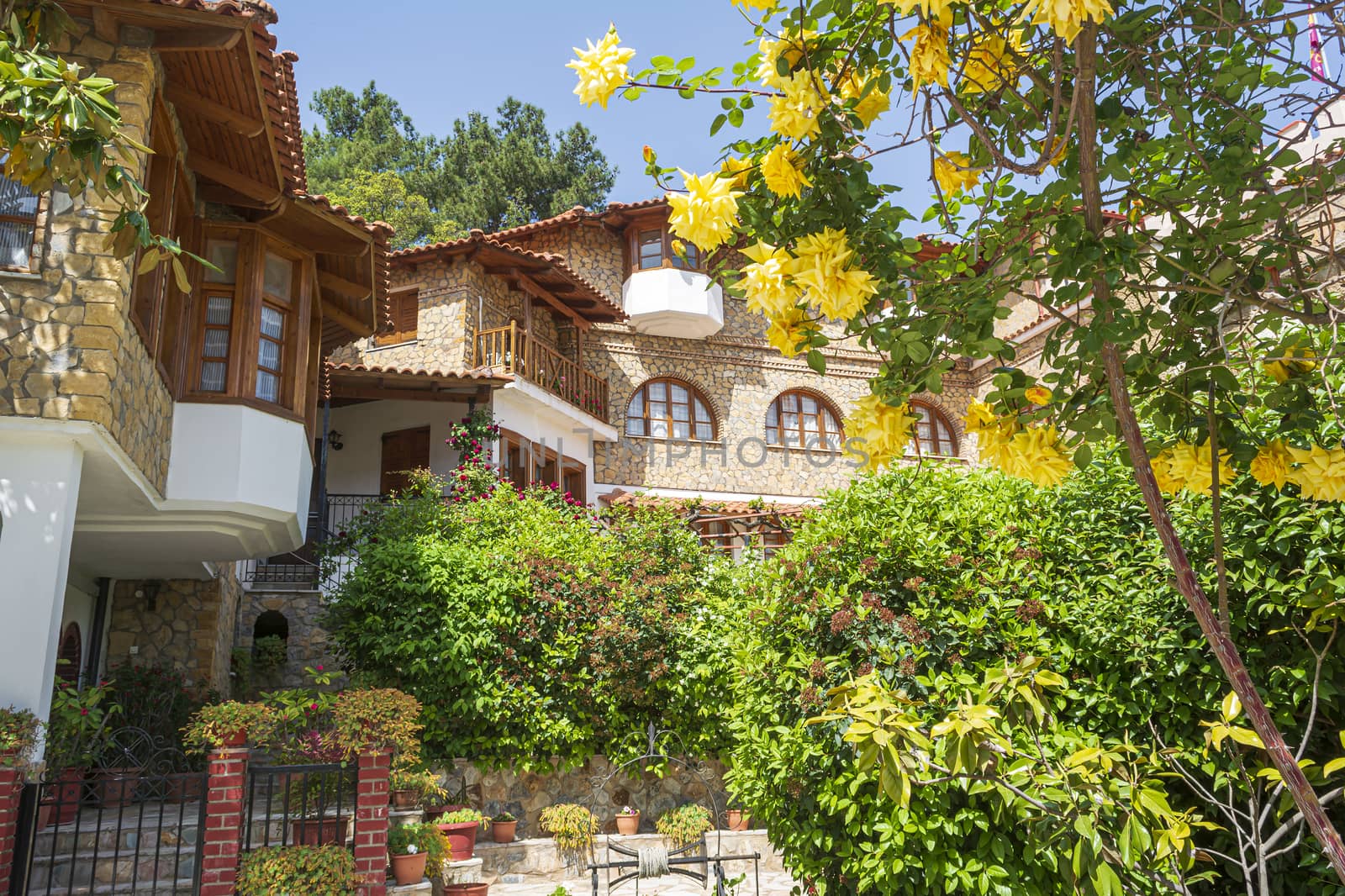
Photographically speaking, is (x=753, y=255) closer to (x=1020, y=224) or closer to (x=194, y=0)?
(x=1020, y=224)

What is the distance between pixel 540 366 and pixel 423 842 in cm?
1110

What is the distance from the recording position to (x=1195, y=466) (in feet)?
9.11

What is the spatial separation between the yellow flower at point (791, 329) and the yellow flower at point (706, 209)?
10.8 inches

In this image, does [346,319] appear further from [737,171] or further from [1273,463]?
[1273,463]

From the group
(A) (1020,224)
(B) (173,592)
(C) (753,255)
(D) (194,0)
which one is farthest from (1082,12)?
(B) (173,592)

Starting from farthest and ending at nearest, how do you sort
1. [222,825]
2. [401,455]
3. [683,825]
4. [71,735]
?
[401,455] → [683,825] → [71,735] → [222,825]

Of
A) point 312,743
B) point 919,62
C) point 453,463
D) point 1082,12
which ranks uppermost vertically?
point 453,463

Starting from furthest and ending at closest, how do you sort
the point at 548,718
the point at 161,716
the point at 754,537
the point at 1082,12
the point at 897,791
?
the point at 754,537 → the point at 548,718 → the point at 161,716 → the point at 897,791 → the point at 1082,12

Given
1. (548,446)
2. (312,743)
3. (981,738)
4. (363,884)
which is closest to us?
(981,738)

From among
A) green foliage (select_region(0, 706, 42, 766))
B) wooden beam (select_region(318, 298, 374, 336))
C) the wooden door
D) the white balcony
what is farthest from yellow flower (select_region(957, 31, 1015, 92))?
the white balcony

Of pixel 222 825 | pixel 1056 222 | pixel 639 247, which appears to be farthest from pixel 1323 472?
pixel 639 247

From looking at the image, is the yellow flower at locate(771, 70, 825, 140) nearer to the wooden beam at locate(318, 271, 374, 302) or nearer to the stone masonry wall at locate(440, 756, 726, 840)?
the stone masonry wall at locate(440, 756, 726, 840)

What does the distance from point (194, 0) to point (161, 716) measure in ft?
21.5

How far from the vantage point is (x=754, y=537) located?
12062mm
